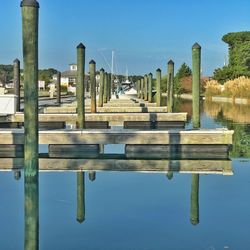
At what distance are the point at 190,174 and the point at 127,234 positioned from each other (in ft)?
14.1

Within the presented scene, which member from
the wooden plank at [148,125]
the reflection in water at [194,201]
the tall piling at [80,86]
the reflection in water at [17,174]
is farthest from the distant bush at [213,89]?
the reflection in water at [194,201]

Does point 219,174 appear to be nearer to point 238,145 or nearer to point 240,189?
point 240,189

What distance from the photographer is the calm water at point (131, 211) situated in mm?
6090

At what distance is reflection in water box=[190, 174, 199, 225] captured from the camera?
7064mm

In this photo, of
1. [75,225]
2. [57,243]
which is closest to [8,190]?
[75,225]

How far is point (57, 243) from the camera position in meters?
6.02

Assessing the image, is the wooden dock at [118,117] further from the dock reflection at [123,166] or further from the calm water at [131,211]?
the calm water at [131,211]

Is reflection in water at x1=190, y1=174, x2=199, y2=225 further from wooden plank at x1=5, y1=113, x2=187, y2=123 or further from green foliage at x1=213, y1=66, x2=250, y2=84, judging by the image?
green foliage at x1=213, y1=66, x2=250, y2=84

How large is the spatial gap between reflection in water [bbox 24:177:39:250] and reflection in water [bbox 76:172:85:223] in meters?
1.55

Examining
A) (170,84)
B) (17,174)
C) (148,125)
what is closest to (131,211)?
(17,174)

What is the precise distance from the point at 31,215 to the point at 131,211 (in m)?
2.35

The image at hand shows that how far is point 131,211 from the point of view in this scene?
24.6 feet

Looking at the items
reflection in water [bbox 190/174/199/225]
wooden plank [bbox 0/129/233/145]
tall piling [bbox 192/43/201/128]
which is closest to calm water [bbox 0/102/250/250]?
reflection in water [bbox 190/174/199/225]

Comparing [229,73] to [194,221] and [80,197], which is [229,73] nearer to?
[80,197]
